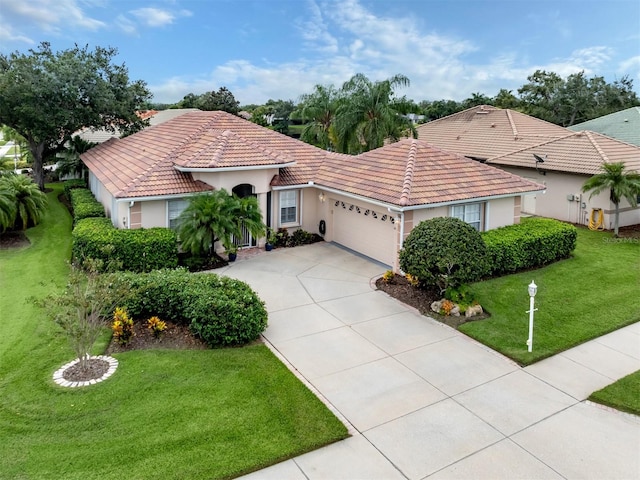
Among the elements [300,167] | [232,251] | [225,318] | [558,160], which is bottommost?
[225,318]

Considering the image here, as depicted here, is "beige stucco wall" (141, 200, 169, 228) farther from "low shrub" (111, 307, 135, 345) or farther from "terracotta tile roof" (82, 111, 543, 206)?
"low shrub" (111, 307, 135, 345)

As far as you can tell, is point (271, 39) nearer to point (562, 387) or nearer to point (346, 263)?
point (346, 263)

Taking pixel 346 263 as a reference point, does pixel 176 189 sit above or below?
above

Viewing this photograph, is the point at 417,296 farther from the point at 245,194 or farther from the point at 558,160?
the point at 558,160

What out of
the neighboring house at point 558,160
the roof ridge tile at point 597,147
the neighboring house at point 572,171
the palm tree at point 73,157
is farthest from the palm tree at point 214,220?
the palm tree at point 73,157

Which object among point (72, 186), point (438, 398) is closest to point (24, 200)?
point (72, 186)

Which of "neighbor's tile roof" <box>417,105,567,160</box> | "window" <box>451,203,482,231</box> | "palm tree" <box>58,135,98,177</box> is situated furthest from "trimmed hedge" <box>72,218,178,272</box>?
"neighbor's tile roof" <box>417,105,567,160</box>

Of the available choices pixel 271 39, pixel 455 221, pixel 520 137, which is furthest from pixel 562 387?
pixel 520 137
